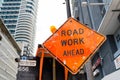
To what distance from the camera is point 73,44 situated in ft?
12.4

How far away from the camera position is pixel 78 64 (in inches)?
140

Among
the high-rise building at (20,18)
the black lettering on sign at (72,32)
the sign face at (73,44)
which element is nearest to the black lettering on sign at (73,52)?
the sign face at (73,44)

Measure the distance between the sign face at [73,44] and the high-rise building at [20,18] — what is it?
118 metres

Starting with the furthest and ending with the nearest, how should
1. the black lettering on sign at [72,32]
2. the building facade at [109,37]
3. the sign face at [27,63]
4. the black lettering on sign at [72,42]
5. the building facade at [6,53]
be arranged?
the building facade at [6,53]
the building facade at [109,37]
the sign face at [27,63]
the black lettering on sign at [72,32]
the black lettering on sign at [72,42]

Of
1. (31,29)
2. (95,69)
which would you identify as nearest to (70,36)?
(95,69)

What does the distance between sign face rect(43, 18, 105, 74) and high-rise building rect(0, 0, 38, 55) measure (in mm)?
117579

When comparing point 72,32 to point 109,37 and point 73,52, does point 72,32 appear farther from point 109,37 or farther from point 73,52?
point 109,37

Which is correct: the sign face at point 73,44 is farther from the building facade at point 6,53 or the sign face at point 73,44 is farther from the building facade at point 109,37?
the building facade at point 6,53

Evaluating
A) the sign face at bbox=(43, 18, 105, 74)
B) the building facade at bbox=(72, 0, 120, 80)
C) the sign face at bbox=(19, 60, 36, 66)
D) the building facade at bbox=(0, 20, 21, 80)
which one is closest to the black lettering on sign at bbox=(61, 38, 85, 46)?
the sign face at bbox=(43, 18, 105, 74)

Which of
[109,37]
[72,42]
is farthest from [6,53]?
[72,42]

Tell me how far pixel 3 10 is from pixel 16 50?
39086mm

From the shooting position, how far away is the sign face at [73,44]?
141 inches

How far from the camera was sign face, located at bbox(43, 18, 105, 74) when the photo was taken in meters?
3.58

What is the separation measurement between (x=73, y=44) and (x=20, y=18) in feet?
421
